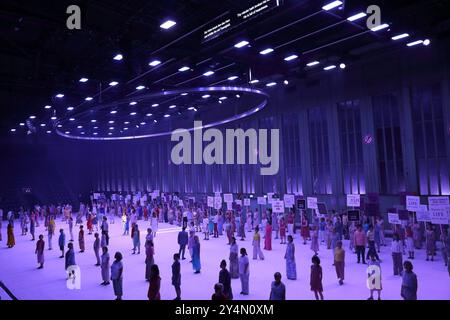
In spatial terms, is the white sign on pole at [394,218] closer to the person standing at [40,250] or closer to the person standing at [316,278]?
the person standing at [316,278]

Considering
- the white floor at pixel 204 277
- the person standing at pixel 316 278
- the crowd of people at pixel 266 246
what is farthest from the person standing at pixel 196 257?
the person standing at pixel 316 278

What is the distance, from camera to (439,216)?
13.3m

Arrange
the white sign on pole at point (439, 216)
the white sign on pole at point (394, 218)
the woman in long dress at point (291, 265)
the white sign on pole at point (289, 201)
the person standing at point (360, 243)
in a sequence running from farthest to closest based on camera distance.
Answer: the white sign on pole at point (289, 201) → the white sign on pole at point (394, 218) → the white sign on pole at point (439, 216) → the person standing at point (360, 243) → the woman in long dress at point (291, 265)

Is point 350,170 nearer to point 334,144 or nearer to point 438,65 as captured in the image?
point 334,144

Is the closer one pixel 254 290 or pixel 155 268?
pixel 155 268

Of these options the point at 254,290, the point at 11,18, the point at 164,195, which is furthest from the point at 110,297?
the point at 164,195

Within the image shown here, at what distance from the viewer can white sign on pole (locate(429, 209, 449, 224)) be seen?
13.1 m

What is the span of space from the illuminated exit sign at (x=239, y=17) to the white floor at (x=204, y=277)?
26.5 feet

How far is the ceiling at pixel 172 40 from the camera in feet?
39.8

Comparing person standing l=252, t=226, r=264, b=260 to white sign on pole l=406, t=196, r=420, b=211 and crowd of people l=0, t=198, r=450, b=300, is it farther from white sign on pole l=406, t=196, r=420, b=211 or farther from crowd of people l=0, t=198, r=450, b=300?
white sign on pole l=406, t=196, r=420, b=211

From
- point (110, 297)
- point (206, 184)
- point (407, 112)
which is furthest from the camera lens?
point (206, 184)

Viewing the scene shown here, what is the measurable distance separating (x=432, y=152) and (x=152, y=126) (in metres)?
28.3

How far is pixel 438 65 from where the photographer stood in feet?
59.2

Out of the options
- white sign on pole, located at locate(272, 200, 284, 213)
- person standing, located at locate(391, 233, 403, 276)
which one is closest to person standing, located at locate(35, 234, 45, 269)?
white sign on pole, located at locate(272, 200, 284, 213)
